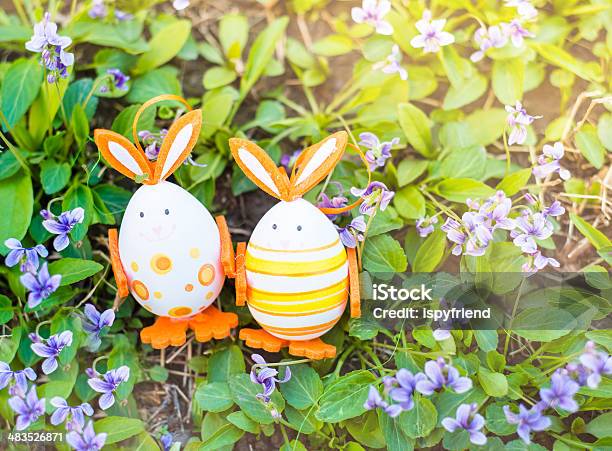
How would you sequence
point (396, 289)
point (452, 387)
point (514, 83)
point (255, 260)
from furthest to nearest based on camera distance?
point (514, 83) < point (396, 289) < point (255, 260) < point (452, 387)

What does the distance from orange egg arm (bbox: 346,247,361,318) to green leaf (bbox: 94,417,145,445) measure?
492 mm

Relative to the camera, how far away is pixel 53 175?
4.89 feet

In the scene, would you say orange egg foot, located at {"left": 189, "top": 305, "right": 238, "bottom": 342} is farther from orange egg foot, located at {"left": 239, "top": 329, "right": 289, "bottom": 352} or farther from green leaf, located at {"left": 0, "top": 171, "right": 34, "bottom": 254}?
green leaf, located at {"left": 0, "top": 171, "right": 34, "bottom": 254}

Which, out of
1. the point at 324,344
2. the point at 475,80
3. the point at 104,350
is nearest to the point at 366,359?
the point at 324,344

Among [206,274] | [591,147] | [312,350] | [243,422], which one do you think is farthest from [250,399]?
[591,147]

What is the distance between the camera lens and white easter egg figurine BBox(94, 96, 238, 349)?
1290 millimetres

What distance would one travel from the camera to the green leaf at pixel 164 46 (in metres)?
1.69

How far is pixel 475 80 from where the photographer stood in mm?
1686

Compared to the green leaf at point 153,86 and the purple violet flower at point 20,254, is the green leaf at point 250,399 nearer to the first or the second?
the purple violet flower at point 20,254

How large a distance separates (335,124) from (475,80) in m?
0.37

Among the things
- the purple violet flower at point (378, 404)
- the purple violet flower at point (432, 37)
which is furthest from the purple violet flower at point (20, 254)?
the purple violet flower at point (432, 37)

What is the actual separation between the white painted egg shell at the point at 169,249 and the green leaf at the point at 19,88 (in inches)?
16.4

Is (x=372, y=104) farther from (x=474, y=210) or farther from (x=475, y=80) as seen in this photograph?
(x=474, y=210)

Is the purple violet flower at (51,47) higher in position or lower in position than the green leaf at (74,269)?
higher
